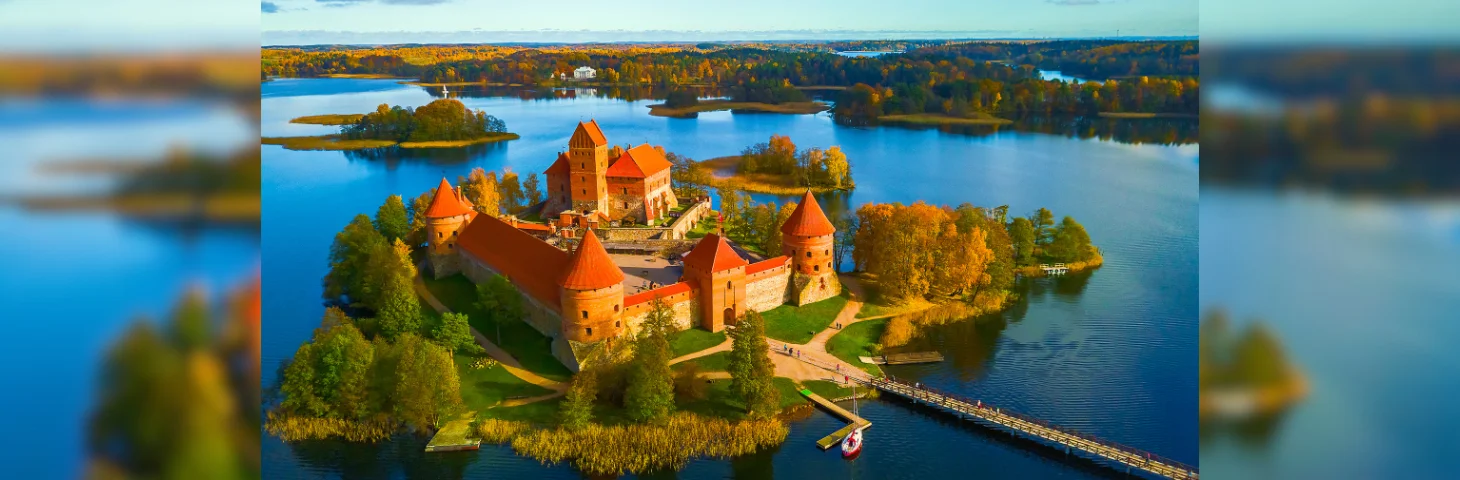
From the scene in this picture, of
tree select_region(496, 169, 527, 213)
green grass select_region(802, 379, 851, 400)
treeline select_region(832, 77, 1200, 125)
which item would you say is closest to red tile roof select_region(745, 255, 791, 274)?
green grass select_region(802, 379, 851, 400)

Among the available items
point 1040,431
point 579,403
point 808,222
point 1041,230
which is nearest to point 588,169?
point 808,222

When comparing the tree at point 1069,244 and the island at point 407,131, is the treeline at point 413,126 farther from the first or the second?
the tree at point 1069,244

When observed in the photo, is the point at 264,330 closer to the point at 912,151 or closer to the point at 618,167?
the point at 618,167

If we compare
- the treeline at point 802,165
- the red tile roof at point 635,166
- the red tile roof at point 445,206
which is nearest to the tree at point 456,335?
the red tile roof at point 445,206

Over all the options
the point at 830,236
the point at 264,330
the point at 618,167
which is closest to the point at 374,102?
the point at 618,167

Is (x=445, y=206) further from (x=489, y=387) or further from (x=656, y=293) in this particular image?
(x=489, y=387)
